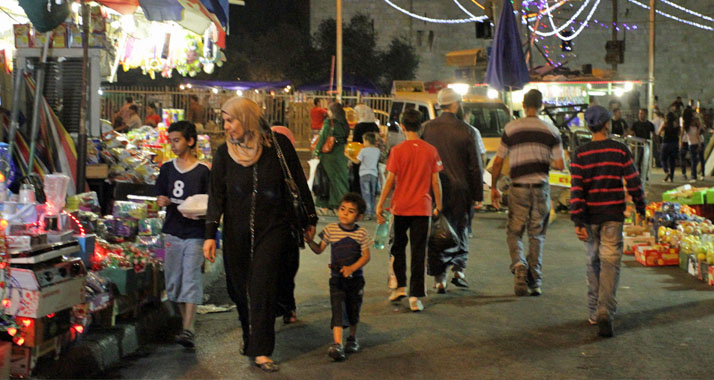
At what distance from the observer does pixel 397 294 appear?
8.45m

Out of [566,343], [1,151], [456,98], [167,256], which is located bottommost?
[566,343]

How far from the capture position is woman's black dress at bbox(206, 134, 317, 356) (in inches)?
243

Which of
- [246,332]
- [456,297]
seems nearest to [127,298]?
[246,332]

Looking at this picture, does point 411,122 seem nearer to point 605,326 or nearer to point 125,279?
point 605,326

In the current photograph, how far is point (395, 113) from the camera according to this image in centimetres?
2105

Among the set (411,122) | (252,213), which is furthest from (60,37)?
(252,213)

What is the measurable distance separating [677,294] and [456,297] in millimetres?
2191

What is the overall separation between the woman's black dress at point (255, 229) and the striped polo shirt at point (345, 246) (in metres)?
0.48

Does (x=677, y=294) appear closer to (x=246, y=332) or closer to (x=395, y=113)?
(x=246, y=332)

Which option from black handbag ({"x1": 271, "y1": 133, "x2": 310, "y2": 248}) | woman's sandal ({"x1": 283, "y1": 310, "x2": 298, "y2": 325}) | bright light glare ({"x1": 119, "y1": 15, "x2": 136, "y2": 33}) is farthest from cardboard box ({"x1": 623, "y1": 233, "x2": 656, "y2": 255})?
bright light glare ({"x1": 119, "y1": 15, "x2": 136, "y2": 33})

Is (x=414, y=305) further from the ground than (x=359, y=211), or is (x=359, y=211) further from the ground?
(x=359, y=211)

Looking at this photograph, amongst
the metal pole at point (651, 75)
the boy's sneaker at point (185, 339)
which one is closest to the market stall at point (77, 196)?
the boy's sneaker at point (185, 339)

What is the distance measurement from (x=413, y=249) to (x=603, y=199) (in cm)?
178

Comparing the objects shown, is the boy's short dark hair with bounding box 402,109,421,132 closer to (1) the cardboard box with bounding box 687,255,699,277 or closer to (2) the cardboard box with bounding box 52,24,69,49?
(1) the cardboard box with bounding box 687,255,699,277
